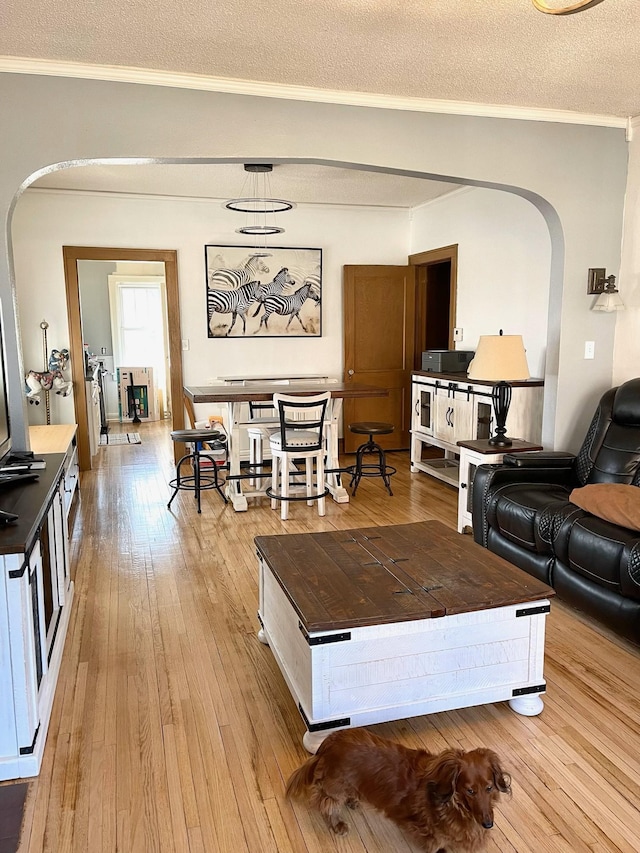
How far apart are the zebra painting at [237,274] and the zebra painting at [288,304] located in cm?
29

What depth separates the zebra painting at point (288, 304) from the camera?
21.7ft

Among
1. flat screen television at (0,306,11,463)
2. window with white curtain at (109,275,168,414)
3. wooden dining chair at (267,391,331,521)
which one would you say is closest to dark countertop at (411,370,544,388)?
wooden dining chair at (267,391,331,521)

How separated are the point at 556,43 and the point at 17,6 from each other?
2.16 m

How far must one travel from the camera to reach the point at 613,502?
2.87 meters

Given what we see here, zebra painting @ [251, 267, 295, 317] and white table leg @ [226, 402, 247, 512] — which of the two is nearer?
white table leg @ [226, 402, 247, 512]

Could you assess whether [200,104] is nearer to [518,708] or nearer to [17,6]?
[17,6]

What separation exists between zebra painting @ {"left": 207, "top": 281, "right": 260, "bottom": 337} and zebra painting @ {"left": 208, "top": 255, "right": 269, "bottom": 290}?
4 centimetres

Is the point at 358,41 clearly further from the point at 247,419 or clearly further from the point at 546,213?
the point at 247,419

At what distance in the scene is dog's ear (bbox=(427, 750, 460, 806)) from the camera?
1586mm

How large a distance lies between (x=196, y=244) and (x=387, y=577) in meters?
4.87

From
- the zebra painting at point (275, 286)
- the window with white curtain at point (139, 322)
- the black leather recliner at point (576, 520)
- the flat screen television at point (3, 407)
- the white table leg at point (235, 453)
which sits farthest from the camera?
the window with white curtain at point (139, 322)

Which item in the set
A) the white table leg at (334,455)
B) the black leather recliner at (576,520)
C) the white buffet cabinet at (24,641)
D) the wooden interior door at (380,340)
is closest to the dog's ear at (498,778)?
the black leather recliner at (576,520)

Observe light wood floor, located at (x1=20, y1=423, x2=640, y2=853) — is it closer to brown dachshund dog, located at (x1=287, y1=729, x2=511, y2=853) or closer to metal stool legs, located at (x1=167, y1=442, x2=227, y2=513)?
brown dachshund dog, located at (x1=287, y1=729, x2=511, y2=853)

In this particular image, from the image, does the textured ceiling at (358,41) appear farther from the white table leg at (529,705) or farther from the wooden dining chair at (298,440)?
the white table leg at (529,705)
